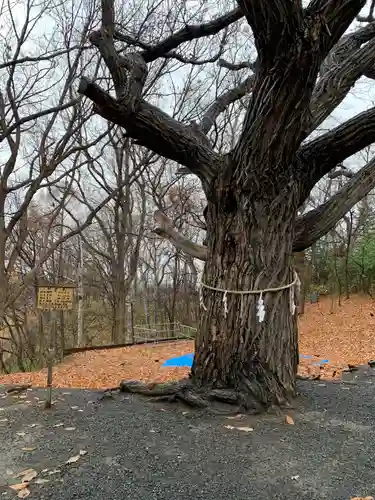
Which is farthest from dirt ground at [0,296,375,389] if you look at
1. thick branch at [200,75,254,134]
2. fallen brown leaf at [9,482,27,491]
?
thick branch at [200,75,254,134]

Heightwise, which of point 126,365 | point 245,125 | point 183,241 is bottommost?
point 126,365

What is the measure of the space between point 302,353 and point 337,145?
538cm

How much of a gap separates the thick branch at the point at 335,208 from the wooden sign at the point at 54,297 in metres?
2.46

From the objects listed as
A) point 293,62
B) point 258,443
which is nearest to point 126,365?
point 258,443

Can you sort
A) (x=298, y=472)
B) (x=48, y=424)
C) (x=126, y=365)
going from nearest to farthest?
(x=298, y=472), (x=48, y=424), (x=126, y=365)

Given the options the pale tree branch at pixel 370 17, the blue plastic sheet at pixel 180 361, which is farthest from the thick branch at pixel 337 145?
the blue plastic sheet at pixel 180 361

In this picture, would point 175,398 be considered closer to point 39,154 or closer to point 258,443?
point 258,443

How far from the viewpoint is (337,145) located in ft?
12.3

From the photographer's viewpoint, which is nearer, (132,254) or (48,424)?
(48,424)

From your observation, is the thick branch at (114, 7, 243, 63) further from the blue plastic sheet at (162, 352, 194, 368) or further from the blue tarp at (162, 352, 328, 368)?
the blue plastic sheet at (162, 352, 194, 368)

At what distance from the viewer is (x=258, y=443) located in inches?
111

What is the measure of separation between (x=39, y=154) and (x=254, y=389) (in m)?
7.79

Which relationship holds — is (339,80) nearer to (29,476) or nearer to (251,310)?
(251,310)

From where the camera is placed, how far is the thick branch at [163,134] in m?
3.50
